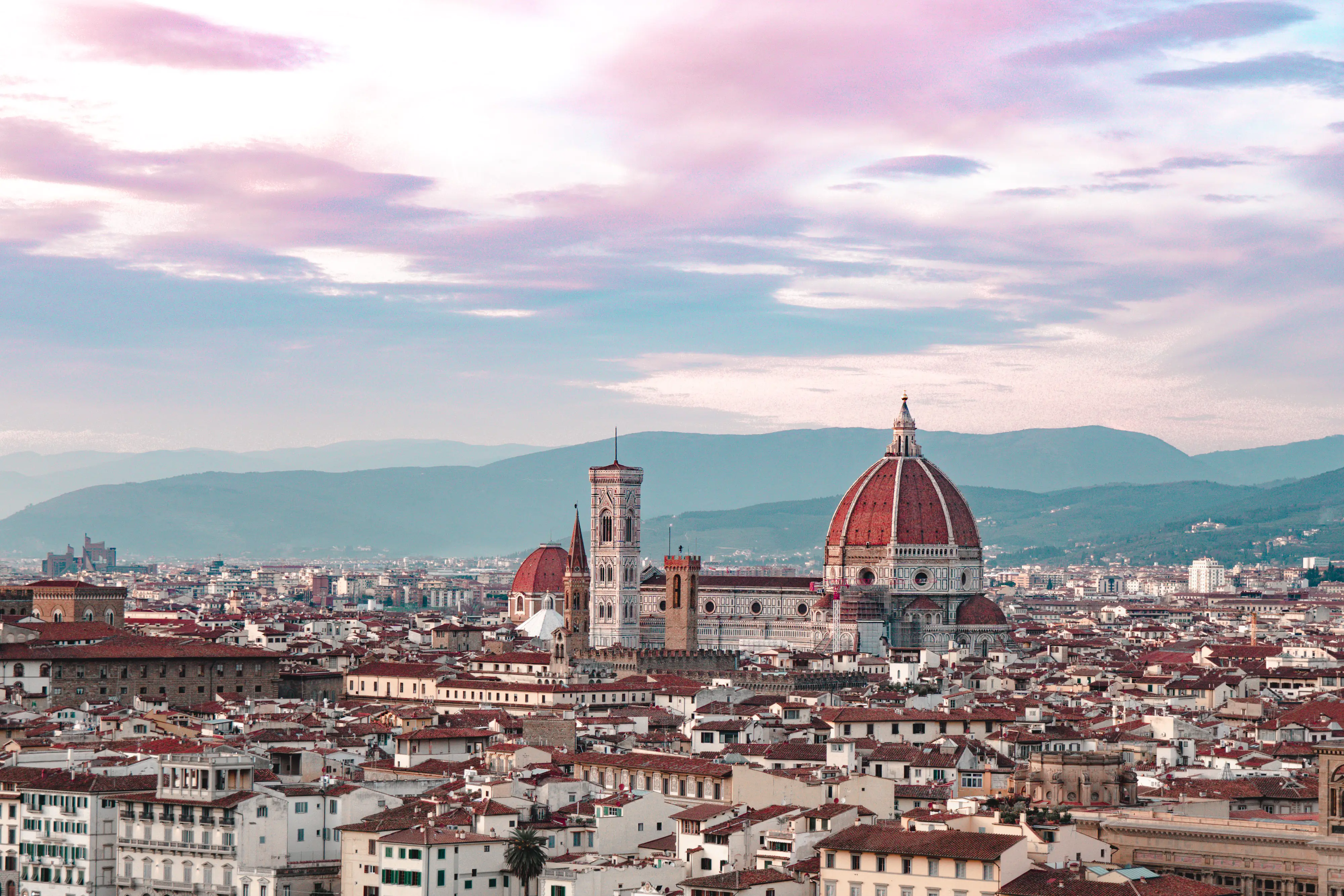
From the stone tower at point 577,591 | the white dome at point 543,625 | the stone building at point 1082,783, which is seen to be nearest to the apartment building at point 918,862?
the stone building at point 1082,783

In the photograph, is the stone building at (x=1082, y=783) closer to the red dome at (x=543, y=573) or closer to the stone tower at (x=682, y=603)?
the stone tower at (x=682, y=603)

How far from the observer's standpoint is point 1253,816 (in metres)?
51.8

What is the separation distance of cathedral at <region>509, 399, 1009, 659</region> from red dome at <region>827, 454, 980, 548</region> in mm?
81

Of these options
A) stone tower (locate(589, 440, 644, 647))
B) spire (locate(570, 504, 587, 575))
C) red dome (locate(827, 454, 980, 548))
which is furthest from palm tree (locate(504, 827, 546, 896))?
red dome (locate(827, 454, 980, 548))

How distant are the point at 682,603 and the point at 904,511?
60.9 feet

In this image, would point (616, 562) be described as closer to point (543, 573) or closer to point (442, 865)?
point (543, 573)

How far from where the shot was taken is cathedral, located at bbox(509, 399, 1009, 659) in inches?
5807

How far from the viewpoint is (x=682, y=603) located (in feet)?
479

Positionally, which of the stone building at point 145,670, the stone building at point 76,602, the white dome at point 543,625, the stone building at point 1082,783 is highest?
the stone building at point 76,602

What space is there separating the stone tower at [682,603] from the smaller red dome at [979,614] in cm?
1697

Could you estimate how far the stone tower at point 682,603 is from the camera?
14462 centimetres

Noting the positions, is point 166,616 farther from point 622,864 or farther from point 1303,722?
point 622,864

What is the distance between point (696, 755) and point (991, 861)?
76.5 ft

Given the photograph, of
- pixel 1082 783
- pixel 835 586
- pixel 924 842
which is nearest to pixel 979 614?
pixel 835 586
